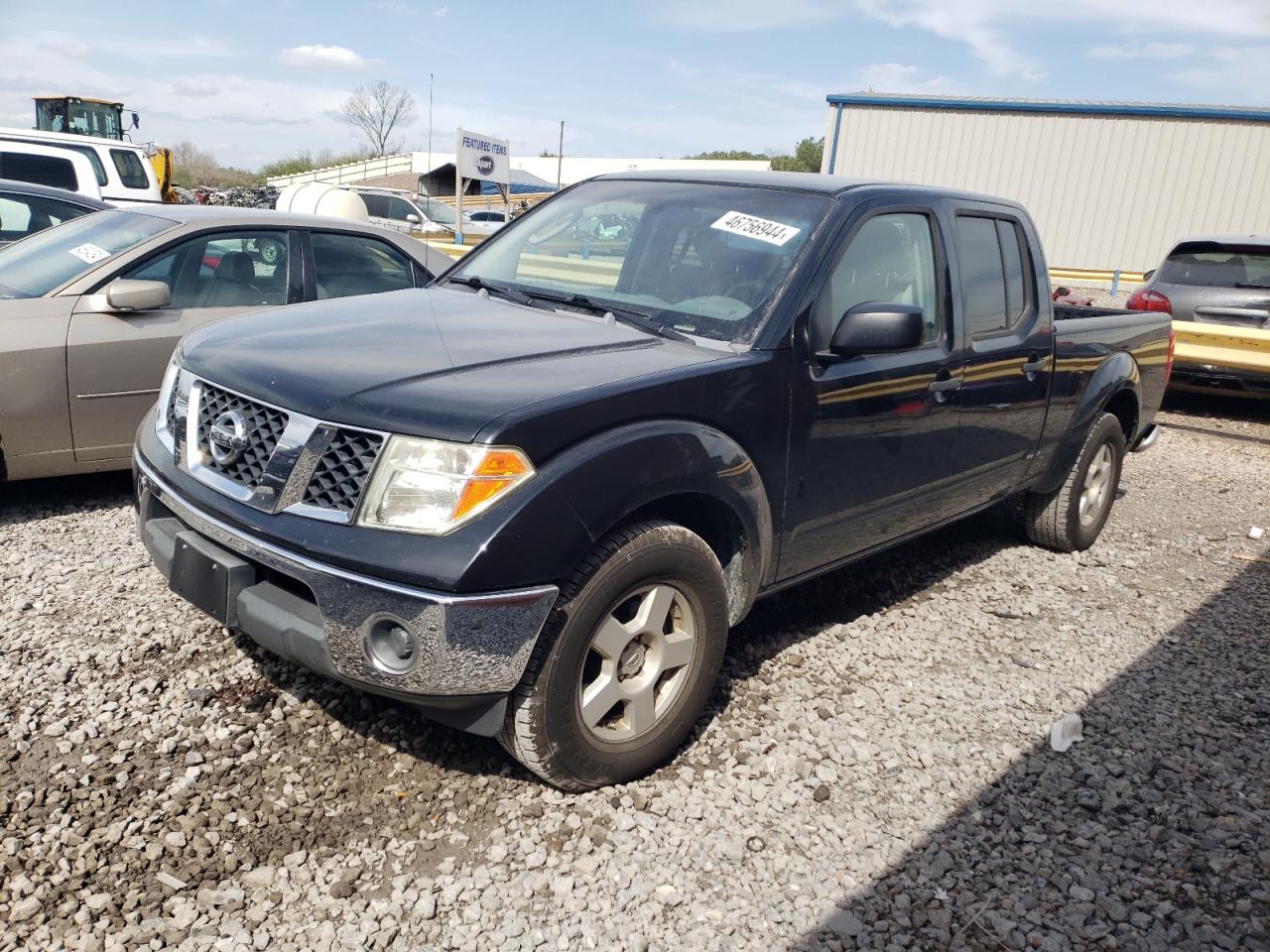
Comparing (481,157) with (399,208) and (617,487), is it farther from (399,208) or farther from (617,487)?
(617,487)

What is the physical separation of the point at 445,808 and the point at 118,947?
2.88 ft

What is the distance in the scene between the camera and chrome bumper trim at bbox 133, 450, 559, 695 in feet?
7.79

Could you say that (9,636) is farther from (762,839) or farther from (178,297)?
(762,839)

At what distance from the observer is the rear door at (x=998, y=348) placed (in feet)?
13.4

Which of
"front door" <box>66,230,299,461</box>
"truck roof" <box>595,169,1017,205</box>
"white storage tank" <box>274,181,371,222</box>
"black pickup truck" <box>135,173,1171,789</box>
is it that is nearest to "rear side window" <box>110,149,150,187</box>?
"white storage tank" <box>274,181,371,222</box>

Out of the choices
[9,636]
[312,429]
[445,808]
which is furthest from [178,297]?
[445,808]

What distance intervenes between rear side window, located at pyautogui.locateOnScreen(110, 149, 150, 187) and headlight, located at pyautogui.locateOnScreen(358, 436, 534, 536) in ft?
37.6

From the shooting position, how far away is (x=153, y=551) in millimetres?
3002

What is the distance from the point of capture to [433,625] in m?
2.37

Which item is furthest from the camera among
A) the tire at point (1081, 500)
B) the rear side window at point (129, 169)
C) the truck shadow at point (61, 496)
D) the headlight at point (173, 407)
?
the rear side window at point (129, 169)

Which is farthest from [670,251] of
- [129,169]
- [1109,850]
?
[129,169]

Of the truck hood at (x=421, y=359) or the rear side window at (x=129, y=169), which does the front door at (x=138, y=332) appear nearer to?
the truck hood at (x=421, y=359)

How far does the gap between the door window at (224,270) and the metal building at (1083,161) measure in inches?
867

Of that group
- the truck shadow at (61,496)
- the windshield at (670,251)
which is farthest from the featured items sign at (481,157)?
the windshield at (670,251)
